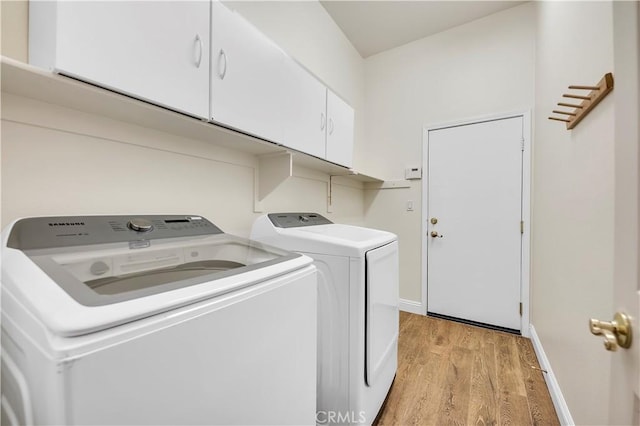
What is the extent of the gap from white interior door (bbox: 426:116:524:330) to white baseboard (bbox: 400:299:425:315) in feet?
0.31

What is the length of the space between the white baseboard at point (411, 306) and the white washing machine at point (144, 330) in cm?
235

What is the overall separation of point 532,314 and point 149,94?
319cm

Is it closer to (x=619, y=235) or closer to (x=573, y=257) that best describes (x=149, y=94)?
(x=619, y=235)

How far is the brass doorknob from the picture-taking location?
50cm

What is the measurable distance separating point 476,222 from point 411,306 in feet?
3.80

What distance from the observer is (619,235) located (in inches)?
21.6

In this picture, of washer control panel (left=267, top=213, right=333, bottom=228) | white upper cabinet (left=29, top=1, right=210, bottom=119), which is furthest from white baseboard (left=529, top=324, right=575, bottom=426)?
white upper cabinet (left=29, top=1, right=210, bottom=119)

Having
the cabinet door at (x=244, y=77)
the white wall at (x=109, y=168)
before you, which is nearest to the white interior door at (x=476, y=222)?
the white wall at (x=109, y=168)

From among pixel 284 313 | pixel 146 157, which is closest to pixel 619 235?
pixel 284 313

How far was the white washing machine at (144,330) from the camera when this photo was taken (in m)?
0.44

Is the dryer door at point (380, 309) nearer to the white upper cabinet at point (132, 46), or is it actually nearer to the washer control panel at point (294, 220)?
the washer control panel at point (294, 220)

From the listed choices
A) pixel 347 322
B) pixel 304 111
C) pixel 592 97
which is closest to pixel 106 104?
pixel 304 111

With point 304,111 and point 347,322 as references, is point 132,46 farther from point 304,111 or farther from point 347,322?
point 347,322

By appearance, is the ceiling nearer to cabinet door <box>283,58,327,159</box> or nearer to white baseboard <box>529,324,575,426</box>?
cabinet door <box>283,58,327,159</box>
